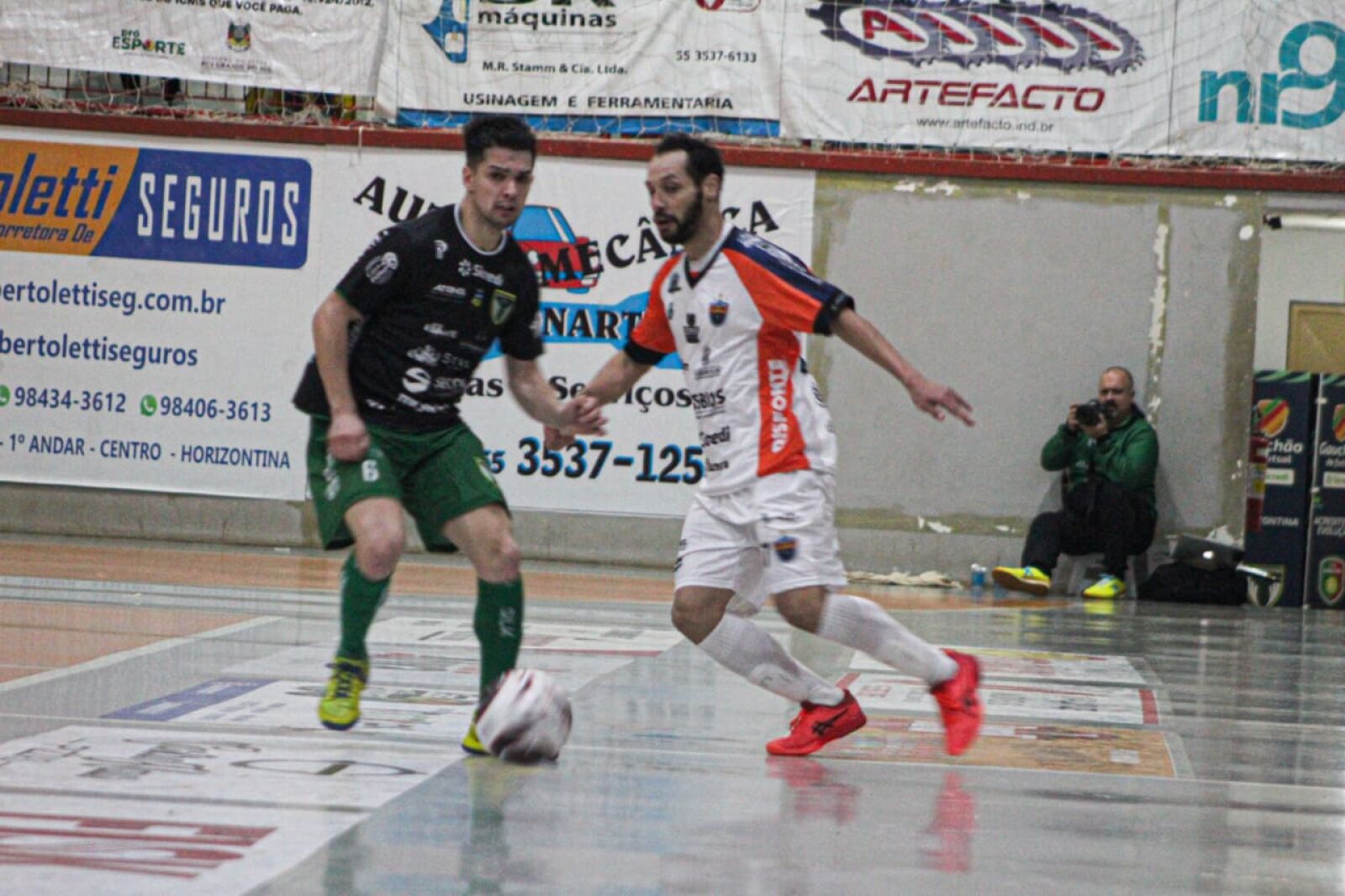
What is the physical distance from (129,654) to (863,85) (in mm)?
8504

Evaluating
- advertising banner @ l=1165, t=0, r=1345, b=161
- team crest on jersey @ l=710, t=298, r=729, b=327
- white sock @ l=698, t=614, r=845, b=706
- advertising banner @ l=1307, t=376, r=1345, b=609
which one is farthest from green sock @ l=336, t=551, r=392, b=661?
advertising banner @ l=1307, t=376, r=1345, b=609

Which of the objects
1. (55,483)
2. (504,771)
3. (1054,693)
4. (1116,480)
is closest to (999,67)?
(1116,480)

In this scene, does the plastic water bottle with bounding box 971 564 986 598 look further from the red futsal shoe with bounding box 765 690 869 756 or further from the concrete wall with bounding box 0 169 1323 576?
the red futsal shoe with bounding box 765 690 869 756

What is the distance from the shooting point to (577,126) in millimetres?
14219

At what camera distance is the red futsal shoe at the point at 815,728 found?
568cm

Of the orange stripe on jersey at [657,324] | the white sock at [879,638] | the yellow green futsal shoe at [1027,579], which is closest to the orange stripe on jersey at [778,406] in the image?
the orange stripe on jersey at [657,324]

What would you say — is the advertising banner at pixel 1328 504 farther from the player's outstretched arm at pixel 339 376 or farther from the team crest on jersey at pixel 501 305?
the player's outstretched arm at pixel 339 376

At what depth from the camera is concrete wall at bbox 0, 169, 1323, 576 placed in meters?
13.6

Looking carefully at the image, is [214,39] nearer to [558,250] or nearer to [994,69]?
[558,250]

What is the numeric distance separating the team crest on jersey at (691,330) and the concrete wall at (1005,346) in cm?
821

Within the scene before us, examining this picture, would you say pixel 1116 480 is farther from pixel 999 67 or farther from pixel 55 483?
pixel 55 483

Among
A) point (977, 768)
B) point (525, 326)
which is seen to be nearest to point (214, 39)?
point (525, 326)

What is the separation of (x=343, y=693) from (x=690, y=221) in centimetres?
195

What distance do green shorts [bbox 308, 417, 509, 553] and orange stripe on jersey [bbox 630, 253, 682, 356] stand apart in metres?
0.78
